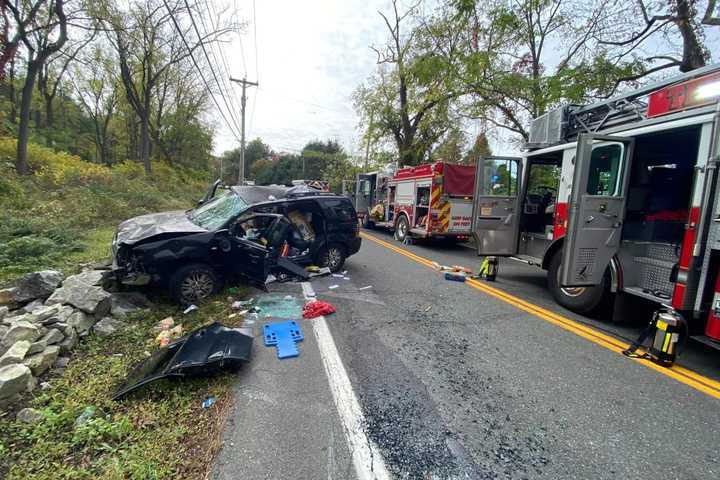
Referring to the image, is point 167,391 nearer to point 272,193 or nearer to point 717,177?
point 272,193

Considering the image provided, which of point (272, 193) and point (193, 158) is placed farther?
point (193, 158)

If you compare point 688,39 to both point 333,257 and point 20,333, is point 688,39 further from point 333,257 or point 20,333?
point 20,333

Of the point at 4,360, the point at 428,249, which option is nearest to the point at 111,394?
the point at 4,360

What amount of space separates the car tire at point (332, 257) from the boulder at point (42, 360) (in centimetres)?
446

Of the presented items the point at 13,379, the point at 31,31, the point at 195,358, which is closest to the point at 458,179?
the point at 195,358

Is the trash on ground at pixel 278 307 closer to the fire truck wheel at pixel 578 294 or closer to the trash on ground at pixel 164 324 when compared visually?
the trash on ground at pixel 164 324

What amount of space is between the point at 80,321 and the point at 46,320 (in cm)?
29

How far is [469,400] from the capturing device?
2916 mm

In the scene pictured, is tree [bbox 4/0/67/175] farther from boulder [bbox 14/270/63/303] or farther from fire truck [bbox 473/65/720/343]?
fire truck [bbox 473/65/720/343]

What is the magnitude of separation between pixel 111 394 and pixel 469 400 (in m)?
3.04

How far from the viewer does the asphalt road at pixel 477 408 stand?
222 cm

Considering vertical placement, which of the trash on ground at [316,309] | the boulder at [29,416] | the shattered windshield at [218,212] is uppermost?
the shattered windshield at [218,212]

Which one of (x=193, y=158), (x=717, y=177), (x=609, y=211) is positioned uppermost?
(x=193, y=158)

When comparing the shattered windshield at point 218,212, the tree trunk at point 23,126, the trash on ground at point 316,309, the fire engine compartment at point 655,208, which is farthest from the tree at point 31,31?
the fire engine compartment at point 655,208
